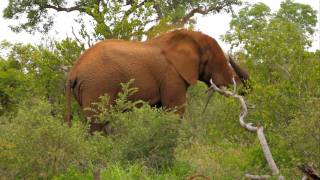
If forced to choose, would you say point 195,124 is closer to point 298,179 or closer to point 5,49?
point 298,179

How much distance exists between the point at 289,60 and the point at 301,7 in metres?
33.8

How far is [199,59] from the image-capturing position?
36.6 feet

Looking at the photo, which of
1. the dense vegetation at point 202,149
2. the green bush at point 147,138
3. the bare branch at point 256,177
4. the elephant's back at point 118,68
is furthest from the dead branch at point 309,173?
the elephant's back at point 118,68

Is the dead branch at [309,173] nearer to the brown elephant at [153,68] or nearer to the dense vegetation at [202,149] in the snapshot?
the dense vegetation at [202,149]

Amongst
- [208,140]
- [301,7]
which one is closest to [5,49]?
[208,140]

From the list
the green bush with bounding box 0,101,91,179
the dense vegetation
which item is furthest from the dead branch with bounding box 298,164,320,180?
the green bush with bounding box 0,101,91,179

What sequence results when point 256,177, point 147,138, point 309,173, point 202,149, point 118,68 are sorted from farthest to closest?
point 118,68
point 202,149
point 147,138
point 256,177
point 309,173

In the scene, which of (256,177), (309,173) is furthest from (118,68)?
(309,173)

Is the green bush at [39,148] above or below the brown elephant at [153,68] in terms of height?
below

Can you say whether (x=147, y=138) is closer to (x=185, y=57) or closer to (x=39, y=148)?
(x=39, y=148)

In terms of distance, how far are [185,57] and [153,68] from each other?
0.67 metres

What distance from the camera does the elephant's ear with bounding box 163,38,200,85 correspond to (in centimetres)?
1062

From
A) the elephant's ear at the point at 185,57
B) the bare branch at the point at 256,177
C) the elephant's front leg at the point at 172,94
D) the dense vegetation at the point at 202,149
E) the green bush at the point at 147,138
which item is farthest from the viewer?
the elephant's ear at the point at 185,57

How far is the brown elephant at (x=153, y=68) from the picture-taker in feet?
32.4
